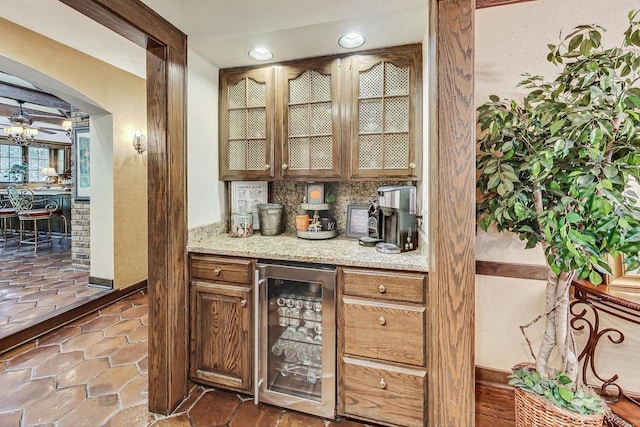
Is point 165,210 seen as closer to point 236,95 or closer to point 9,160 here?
point 236,95

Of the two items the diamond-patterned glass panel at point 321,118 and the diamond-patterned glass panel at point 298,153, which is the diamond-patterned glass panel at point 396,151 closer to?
the diamond-patterned glass panel at point 321,118

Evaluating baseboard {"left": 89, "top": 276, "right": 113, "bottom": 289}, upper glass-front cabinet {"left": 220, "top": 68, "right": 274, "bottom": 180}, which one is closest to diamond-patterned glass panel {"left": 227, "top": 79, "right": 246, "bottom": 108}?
upper glass-front cabinet {"left": 220, "top": 68, "right": 274, "bottom": 180}

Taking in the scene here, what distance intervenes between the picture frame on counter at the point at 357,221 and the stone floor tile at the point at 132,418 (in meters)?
1.74

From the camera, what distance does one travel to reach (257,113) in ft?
7.48

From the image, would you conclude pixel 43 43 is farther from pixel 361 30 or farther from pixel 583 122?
pixel 583 122


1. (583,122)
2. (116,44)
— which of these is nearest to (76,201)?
(116,44)

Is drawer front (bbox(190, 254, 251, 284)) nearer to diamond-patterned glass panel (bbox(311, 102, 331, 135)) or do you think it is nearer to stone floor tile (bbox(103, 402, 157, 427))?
stone floor tile (bbox(103, 402, 157, 427))

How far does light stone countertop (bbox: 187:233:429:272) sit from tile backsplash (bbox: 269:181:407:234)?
252 millimetres

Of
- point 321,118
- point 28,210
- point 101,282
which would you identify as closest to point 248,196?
point 321,118

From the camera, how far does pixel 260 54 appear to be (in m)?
2.10

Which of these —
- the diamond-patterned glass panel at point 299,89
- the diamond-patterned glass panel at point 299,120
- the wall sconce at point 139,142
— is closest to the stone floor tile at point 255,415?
the diamond-patterned glass panel at point 299,120

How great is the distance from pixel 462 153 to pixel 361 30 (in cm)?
107

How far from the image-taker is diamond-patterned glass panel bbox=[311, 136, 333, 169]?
7.01 feet

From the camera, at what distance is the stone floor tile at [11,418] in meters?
1.69
